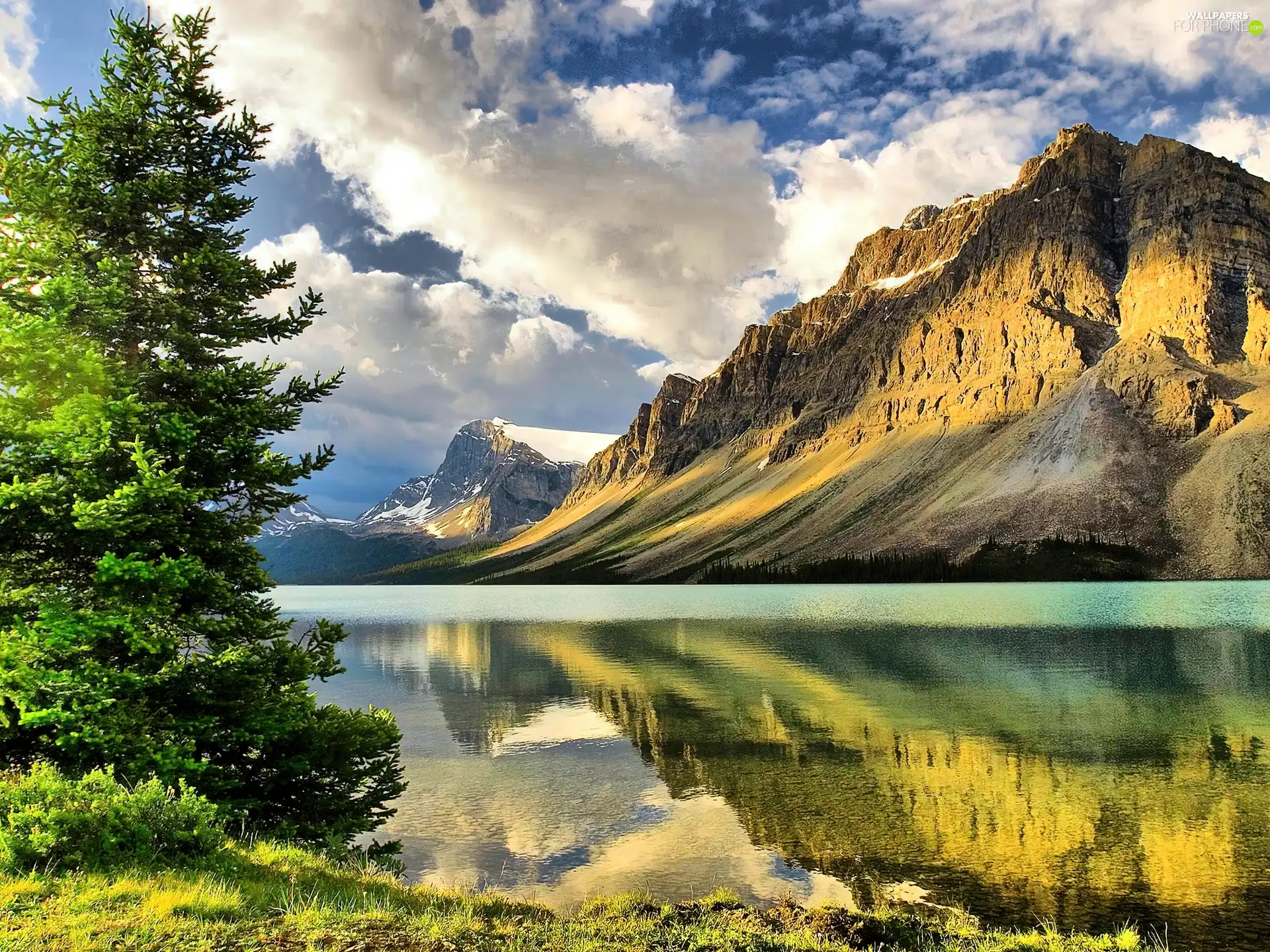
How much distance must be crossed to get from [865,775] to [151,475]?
2163 cm

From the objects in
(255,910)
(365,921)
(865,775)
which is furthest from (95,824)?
(865,775)

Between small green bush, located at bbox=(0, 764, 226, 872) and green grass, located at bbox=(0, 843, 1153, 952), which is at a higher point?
small green bush, located at bbox=(0, 764, 226, 872)

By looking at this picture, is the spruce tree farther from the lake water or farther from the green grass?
the lake water

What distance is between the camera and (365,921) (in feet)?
34.4

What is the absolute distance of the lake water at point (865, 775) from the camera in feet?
53.8

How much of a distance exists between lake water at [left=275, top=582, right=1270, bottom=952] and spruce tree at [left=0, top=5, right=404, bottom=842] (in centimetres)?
561

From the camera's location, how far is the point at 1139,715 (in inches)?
1267

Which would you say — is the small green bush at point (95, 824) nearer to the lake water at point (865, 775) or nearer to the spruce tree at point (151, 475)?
the spruce tree at point (151, 475)

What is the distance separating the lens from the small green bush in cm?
1097

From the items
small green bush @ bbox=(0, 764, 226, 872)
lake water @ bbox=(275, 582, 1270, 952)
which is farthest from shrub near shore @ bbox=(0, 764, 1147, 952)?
lake water @ bbox=(275, 582, 1270, 952)

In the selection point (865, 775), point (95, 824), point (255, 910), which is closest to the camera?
point (255, 910)

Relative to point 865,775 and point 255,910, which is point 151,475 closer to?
point 255,910

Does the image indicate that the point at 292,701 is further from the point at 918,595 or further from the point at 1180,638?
the point at 918,595

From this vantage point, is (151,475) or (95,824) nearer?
(95,824)
